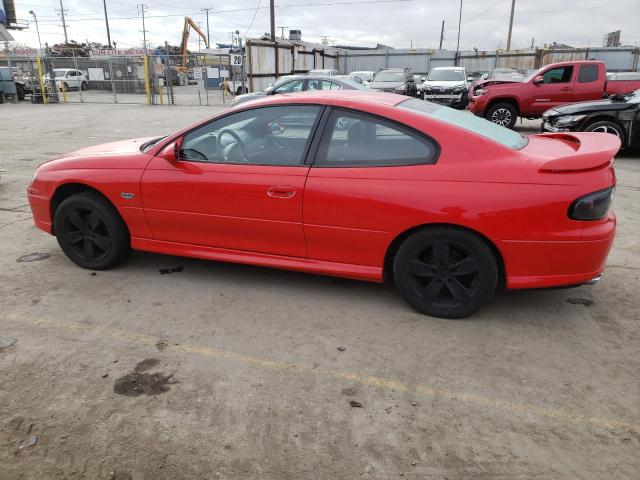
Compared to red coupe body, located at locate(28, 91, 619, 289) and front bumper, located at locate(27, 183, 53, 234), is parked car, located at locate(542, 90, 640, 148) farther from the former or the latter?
front bumper, located at locate(27, 183, 53, 234)

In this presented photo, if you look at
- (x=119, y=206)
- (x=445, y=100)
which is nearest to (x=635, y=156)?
(x=445, y=100)

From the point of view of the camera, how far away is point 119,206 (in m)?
4.10

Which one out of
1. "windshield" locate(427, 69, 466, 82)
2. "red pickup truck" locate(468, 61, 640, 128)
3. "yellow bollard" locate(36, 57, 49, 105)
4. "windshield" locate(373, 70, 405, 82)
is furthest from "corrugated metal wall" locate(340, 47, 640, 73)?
"yellow bollard" locate(36, 57, 49, 105)

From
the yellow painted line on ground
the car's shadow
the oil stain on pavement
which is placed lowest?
the oil stain on pavement

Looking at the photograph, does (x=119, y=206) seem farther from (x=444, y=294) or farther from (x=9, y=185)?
(x=9, y=185)

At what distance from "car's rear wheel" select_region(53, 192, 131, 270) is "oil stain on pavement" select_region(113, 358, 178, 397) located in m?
1.59

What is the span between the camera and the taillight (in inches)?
122

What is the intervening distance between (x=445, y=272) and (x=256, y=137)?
1.74m

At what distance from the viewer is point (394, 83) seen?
757 inches

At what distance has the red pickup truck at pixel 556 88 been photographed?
1309 cm

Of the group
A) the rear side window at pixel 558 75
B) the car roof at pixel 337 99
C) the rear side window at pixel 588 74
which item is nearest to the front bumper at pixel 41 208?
the car roof at pixel 337 99

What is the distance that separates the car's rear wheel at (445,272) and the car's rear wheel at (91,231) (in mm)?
2364

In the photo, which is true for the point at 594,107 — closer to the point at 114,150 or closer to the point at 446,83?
the point at 114,150

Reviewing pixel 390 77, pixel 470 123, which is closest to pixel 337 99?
pixel 470 123
